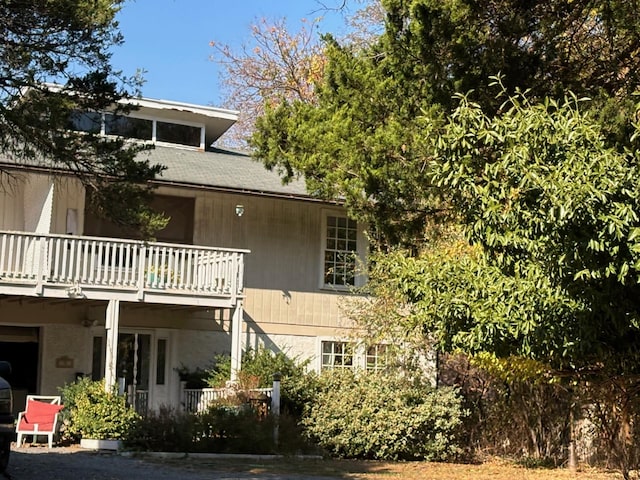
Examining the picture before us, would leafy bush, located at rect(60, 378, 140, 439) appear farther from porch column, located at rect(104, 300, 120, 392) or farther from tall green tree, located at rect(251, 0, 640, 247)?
tall green tree, located at rect(251, 0, 640, 247)

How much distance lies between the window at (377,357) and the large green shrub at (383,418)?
1.96ft

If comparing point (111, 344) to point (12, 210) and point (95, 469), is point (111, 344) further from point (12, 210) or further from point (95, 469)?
point (12, 210)

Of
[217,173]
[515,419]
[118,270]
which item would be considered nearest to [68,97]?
[118,270]

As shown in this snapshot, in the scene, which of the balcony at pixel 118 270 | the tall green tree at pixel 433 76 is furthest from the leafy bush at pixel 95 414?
the tall green tree at pixel 433 76

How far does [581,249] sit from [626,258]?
38 cm

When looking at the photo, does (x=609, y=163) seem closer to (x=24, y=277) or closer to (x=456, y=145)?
(x=456, y=145)

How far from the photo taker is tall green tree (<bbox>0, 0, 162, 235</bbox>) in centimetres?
1180

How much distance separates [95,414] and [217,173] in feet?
22.6

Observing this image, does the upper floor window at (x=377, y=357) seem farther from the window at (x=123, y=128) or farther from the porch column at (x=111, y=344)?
the window at (x=123, y=128)

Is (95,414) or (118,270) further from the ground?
(118,270)

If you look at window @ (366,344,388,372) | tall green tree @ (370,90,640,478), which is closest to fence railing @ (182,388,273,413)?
window @ (366,344,388,372)

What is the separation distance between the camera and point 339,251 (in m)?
22.2

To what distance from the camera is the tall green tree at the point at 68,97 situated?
11797mm

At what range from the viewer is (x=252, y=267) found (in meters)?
21.3
